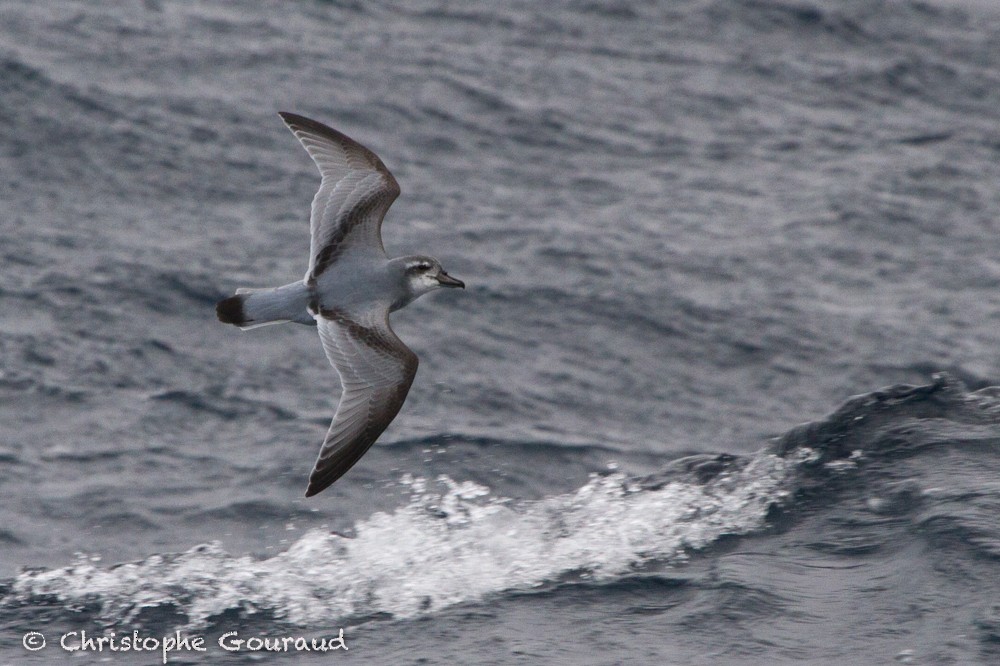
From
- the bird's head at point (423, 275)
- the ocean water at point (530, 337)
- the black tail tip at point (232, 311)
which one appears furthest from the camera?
the bird's head at point (423, 275)

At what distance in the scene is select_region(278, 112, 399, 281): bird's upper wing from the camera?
1005cm

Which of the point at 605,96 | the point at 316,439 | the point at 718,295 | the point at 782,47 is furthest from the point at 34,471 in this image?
the point at 782,47

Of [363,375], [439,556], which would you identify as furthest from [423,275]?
[439,556]

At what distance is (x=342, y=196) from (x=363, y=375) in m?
1.47

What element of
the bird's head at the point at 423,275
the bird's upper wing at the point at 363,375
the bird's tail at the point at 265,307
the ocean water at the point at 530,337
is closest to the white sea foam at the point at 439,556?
the ocean water at the point at 530,337

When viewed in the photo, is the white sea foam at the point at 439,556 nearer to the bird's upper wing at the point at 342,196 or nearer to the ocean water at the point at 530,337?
the ocean water at the point at 530,337

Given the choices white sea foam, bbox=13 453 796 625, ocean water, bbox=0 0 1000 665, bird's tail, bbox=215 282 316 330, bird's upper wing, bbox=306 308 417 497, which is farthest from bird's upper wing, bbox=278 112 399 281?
ocean water, bbox=0 0 1000 665

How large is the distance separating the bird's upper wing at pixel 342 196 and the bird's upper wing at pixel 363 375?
0.54 meters

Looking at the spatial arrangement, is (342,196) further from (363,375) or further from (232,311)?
(363,375)

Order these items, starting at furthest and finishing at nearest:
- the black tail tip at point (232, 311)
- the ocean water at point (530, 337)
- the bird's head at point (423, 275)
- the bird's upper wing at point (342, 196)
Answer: the bird's upper wing at point (342, 196) < the bird's head at point (423, 275) < the ocean water at point (530, 337) < the black tail tip at point (232, 311)

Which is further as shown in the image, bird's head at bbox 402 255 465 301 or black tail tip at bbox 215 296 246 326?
bird's head at bbox 402 255 465 301

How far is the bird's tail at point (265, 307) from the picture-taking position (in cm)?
944

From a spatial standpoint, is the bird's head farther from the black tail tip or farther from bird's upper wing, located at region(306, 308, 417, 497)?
the black tail tip

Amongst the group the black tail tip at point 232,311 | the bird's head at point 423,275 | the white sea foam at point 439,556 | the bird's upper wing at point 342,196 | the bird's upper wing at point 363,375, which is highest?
the bird's upper wing at point 342,196
